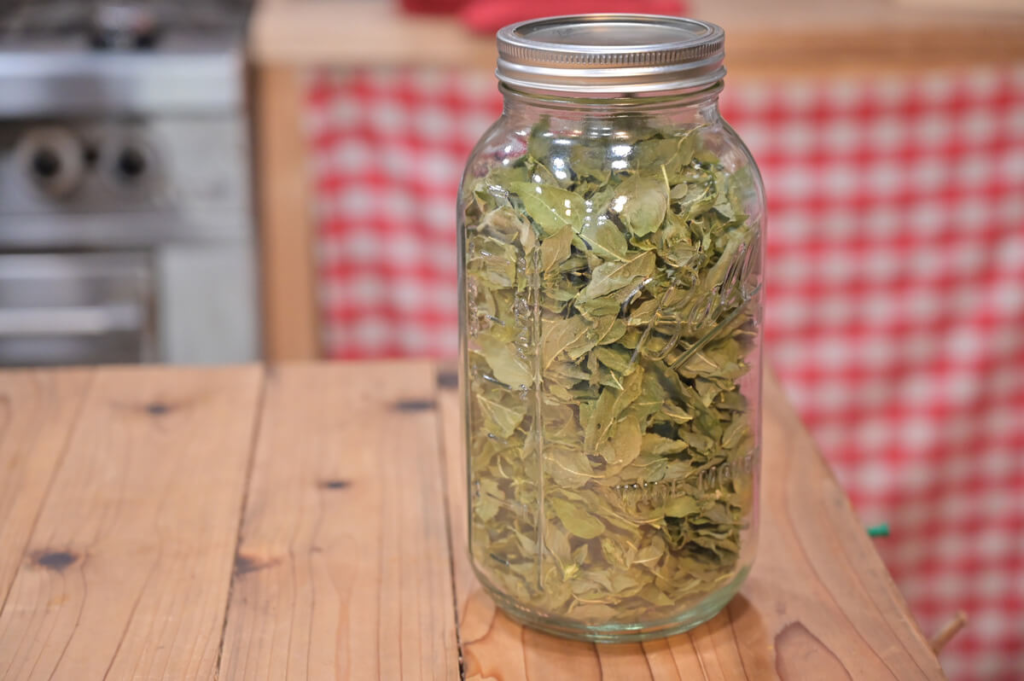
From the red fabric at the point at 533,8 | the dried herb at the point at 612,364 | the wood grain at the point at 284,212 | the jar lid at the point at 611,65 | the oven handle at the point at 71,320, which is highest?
the jar lid at the point at 611,65

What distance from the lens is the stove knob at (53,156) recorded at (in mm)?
1605

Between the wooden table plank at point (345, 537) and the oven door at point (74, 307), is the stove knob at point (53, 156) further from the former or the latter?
the wooden table plank at point (345, 537)

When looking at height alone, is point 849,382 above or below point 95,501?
below

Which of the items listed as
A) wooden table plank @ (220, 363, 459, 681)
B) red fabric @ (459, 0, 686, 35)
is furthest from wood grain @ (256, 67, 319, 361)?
wooden table plank @ (220, 363, 459, 681)

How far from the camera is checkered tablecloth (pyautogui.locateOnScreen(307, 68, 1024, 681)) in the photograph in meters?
1.63

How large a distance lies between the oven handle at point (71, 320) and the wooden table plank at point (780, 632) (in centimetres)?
109

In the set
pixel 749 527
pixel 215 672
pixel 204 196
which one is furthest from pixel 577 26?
pixel 204 196

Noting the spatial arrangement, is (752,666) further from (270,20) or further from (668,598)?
(270,20)

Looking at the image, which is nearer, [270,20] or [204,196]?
[204,196]

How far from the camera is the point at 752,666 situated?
602 millimetres

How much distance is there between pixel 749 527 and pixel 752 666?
8 centimetres

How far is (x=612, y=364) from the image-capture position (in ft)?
1.80

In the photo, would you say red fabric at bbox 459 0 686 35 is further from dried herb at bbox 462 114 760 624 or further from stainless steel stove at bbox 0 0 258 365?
dried herb at bbox 462 114 760 624

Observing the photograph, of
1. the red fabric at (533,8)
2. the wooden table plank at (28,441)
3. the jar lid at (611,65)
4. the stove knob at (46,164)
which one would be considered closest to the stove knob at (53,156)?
the stove knob at (46,164)
